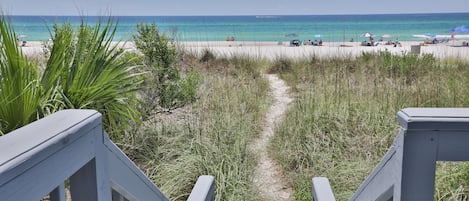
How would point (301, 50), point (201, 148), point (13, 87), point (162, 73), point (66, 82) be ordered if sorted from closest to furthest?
point (13, 87)
point (66, 82)
point (201, 148)
point (162, 73)
point (301, 50)

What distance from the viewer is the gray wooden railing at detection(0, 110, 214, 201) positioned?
67 cm

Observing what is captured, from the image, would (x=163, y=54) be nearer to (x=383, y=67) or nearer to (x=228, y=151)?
(x=228, y=151)

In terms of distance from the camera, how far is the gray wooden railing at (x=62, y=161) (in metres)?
0.67

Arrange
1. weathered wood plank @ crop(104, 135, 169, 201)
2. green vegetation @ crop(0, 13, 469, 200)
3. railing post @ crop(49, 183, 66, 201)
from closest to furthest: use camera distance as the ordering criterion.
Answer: railing post @ crop(49, 183, 66, 201)
weathered wood plank @ crop(104, 135, 169, 201)
green vegetation @ crop(0, 13, 469, 200)

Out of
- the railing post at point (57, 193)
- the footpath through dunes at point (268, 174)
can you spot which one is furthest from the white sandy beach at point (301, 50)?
the railing post at point (57, 193)

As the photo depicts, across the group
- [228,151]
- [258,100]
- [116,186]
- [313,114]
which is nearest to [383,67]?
[258,100]

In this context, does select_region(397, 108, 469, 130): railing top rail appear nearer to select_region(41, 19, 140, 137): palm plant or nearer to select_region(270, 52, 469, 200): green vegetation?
select_region(270, 52, 469, 200): green vegetation

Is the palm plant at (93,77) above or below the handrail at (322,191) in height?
above

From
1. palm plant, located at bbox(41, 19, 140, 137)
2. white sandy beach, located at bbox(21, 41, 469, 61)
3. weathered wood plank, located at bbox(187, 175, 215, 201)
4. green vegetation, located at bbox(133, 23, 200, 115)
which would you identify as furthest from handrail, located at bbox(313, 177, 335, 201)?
green vegetation, located at bbox(133, 23, 200, 115)

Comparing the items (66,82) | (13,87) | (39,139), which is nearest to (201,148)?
(66,82)

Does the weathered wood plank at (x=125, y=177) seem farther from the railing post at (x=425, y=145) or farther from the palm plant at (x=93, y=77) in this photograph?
the palm plant at (x=93, y=77)

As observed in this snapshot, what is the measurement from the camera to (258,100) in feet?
22.0

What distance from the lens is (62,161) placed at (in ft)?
2.67

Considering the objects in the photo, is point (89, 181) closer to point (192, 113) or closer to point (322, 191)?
point (322, 191)
